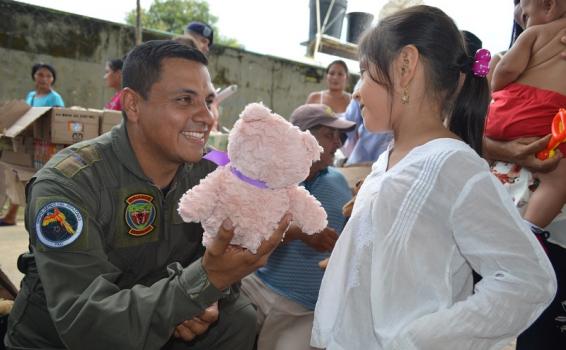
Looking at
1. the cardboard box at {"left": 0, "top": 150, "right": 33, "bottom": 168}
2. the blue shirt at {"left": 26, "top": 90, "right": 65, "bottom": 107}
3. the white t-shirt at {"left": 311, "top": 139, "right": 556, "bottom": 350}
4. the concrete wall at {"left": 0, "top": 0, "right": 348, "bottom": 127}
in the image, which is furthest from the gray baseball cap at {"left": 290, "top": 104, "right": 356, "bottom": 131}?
the concrete wall at {"left": 0, "top": 0, "right": 348, "bottom": 127}

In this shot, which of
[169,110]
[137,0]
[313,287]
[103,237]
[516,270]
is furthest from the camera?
[137,0]

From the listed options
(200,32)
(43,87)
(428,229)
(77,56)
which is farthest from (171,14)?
(428,229)

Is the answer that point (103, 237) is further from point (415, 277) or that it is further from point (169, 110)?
point (415, 277)

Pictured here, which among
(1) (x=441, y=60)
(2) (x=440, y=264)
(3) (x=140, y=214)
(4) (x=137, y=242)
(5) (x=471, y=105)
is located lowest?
(4) (x=137, y=242)

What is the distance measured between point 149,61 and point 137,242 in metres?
0.75

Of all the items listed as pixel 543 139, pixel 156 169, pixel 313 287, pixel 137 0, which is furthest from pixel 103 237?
pixel 137 0

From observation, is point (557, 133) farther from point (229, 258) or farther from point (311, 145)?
point (229, 258)

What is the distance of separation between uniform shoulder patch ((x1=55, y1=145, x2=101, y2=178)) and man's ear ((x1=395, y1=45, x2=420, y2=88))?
1.12 meters

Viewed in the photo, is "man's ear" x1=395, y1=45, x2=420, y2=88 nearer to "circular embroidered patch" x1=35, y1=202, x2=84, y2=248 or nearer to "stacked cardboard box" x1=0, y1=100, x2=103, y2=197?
"circular embroidered patch" x1=35, y1=202, x2=84, y2=248

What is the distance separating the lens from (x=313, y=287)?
2.14m

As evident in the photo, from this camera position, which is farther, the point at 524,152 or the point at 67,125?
the point at 67,125

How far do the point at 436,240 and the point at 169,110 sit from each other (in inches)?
45.9

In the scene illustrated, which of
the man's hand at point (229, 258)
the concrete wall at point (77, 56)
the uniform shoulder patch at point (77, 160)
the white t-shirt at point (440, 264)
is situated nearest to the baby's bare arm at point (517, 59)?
the white t-shirt at point (440, 264)

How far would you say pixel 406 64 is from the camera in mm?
1223
